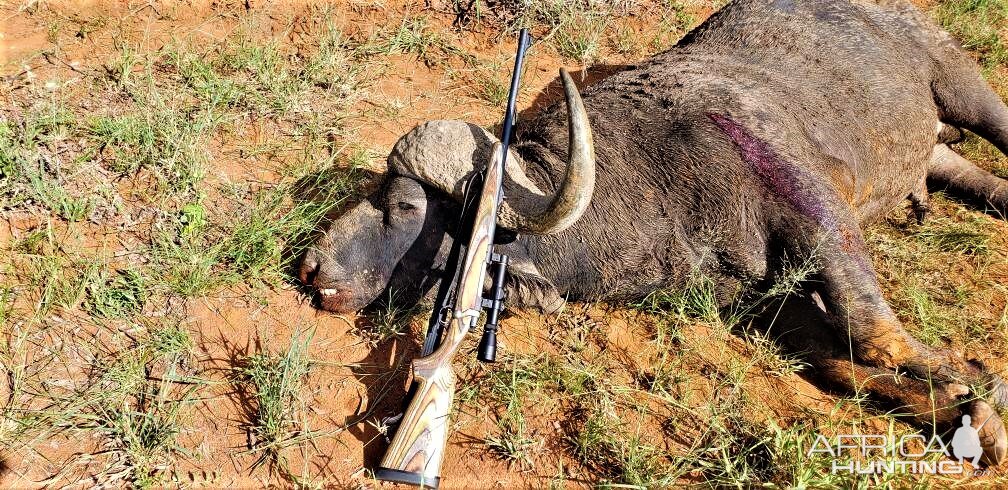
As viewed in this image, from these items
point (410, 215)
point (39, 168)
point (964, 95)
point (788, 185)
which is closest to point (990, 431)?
point (788, 185)

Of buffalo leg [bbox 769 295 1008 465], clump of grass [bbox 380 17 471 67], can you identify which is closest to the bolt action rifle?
buffalo leg [bbox 769 295 1008 465]

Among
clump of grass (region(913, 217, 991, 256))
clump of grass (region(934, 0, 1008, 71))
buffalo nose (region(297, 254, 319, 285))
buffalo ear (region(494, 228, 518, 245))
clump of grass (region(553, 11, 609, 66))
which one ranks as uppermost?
clump of grass (region(934, 0, 1008, 71))

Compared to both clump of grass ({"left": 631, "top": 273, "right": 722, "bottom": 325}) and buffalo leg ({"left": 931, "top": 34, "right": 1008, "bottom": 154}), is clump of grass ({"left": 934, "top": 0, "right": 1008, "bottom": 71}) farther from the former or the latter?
clump of grass ({"left": 631, "top": 273, "right": 722, "bottom": 325})

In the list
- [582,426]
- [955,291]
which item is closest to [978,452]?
[955,291]

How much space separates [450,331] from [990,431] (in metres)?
2.58

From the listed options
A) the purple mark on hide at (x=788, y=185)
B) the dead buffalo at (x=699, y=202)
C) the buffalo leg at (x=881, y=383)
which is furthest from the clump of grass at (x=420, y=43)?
the buffalo leg at (x=881, y=383)

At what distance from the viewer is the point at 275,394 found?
126 inches

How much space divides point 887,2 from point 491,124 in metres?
2.99

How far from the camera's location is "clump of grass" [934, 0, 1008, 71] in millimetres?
6152

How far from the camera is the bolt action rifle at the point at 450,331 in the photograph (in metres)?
2.85

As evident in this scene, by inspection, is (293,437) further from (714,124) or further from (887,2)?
(887,2)

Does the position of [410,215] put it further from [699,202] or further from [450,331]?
[699,202]

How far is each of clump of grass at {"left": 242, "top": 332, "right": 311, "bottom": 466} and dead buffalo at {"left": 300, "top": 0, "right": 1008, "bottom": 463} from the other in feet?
1.26

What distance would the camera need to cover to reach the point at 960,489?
3.15 metres
